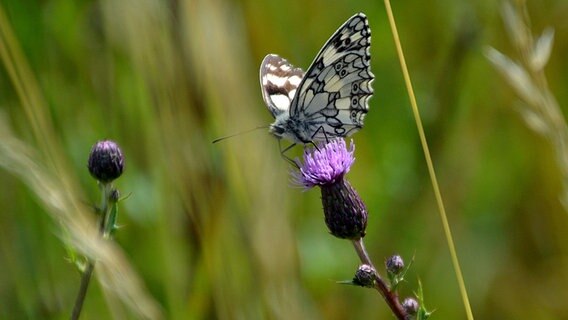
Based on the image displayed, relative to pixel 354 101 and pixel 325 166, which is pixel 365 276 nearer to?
pixel 325 166

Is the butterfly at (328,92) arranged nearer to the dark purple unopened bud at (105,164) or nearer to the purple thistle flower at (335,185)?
the purple thistle flower at (335,185)

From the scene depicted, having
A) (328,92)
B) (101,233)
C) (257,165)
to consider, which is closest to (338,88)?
(328,92)

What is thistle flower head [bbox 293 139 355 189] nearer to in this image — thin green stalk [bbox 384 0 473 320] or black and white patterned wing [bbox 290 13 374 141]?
black and white patterned wing [bbox 290 13 374 141]

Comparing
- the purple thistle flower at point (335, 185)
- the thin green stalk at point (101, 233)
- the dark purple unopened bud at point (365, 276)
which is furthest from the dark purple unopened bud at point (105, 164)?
the dark purple unopened bud at point (365, 276)

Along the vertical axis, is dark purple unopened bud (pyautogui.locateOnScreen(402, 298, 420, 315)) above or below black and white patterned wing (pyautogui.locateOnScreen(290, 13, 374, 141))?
below

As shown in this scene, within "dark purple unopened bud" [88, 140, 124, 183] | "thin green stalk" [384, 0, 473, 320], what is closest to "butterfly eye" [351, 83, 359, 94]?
"thin green stalk" [384, 0, 473, 320]

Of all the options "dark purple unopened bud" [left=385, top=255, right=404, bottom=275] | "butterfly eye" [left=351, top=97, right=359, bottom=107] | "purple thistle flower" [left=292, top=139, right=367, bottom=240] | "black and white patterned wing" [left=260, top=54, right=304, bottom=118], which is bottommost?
"dark purple unopened bud" [left=385, top=255, right=404, bottom=275]

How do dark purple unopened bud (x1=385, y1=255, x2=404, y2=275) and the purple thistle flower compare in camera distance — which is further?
the purple thistle flower

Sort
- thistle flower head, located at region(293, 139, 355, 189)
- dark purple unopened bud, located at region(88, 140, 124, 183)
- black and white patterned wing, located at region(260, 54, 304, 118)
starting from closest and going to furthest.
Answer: dark purple unopened bud, located at region(88, 140, 124, 183)
thistle flower head, located at region(293, 139, 355, 189)
black and white patterned wing, located at region(260, 54, 304, 118)
